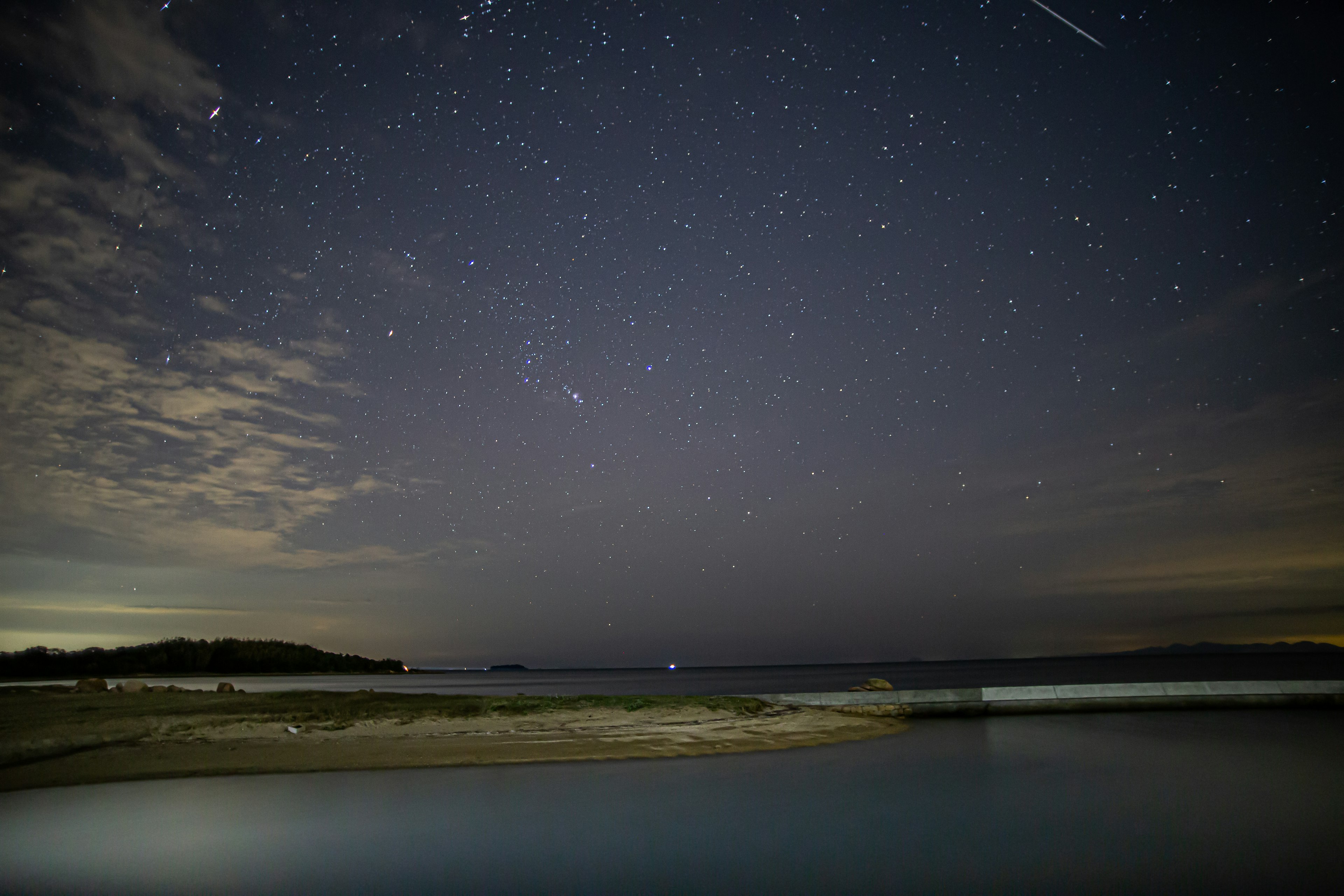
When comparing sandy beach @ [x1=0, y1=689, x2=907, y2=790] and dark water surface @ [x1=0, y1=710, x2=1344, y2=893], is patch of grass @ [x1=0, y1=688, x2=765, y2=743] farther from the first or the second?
dark water surface @ [x1=0, y1=710, x2=1344, y2=893]

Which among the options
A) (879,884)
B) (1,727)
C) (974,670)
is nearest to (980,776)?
A: (879,884)

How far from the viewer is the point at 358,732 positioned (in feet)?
54.4

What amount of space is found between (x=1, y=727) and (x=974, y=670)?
141 metres

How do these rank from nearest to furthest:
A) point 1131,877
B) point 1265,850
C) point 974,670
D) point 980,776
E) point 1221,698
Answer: point 1131,877 → point 1265,850 → point 980,776 → point 1221,698 → point 974,670

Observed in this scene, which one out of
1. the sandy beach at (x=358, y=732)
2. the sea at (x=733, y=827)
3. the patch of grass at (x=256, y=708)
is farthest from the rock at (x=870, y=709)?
the sea at (x=733, y=827)

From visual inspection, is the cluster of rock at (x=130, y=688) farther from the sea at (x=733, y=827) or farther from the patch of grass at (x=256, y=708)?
the sea at (x=733, y=827)

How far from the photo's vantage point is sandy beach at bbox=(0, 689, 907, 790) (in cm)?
1302

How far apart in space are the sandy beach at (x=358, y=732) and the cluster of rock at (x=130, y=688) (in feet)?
5.75

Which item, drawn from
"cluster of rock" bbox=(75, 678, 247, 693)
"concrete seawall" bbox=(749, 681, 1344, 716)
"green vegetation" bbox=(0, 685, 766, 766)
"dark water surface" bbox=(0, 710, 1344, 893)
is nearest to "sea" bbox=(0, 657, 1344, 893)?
"dark water surface" bbox=(0, 710, 1344, 893)

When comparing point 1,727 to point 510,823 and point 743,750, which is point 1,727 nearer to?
point 510,823

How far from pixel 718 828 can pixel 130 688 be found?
86.9 feet

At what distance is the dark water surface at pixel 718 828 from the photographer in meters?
7.12

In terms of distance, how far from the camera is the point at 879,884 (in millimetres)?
7055

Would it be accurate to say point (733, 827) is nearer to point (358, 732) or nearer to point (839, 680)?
point (358, 732)
